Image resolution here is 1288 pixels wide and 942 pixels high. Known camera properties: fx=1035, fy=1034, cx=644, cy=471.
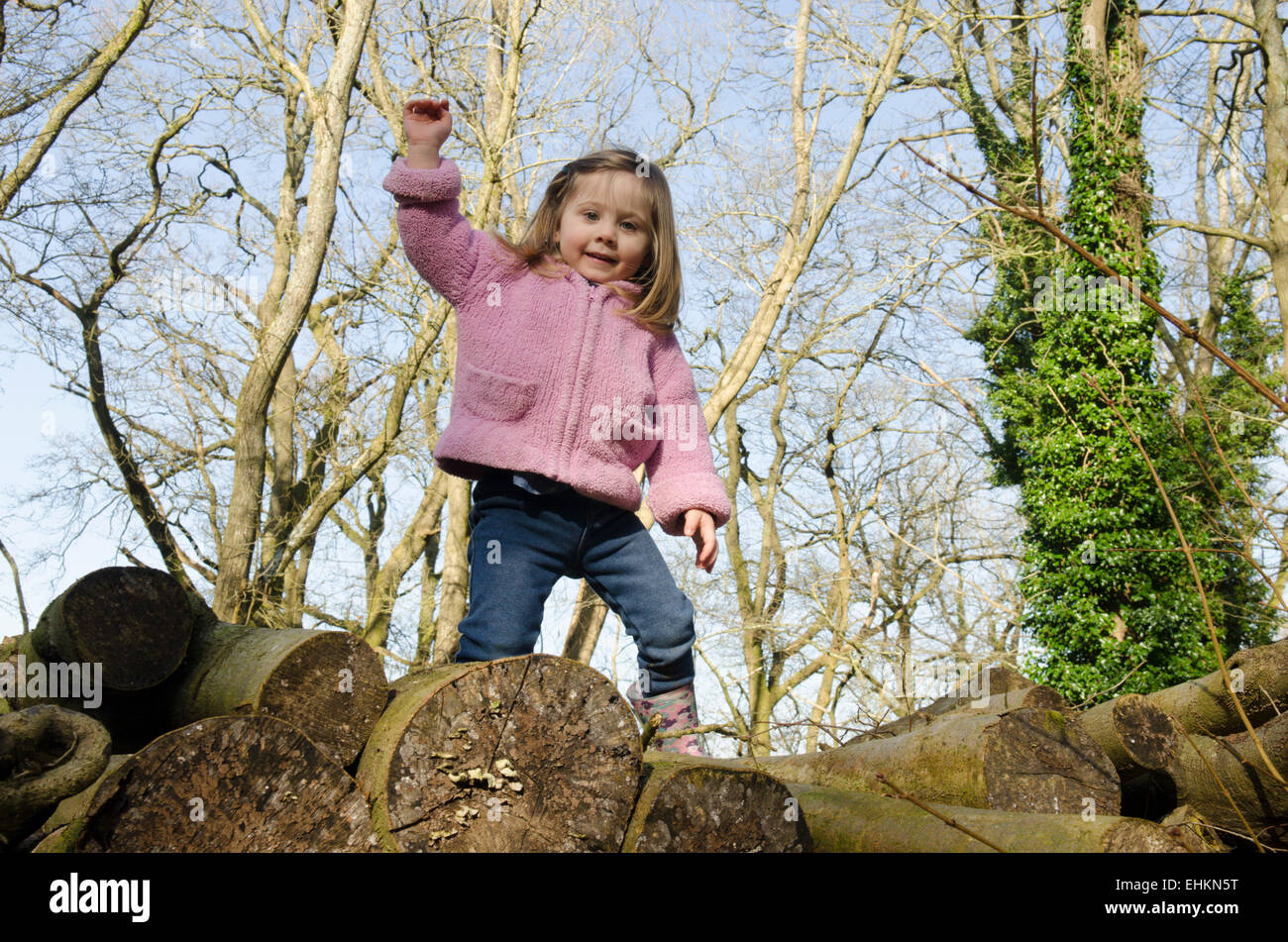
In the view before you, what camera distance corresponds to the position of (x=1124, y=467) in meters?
11.1

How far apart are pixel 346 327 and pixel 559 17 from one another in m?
4.21

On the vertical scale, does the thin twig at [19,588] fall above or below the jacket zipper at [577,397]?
below

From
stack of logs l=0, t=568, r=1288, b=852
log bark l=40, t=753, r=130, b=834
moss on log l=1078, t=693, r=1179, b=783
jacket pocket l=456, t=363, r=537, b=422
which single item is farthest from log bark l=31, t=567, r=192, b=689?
moss on log l=1078, t=693, r=1179, b=783

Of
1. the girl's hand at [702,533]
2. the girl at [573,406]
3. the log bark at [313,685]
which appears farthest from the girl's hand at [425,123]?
the log bark at [313,685]

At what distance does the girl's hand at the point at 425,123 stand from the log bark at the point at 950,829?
1.92 meters

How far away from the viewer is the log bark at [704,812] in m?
2.04

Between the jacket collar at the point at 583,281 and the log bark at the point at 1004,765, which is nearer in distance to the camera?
the log bark at the point at 1004,765

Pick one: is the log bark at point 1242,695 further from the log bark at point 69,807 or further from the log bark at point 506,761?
the log bark at point 69,807

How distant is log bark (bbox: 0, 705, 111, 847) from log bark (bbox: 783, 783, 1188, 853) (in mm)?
1477

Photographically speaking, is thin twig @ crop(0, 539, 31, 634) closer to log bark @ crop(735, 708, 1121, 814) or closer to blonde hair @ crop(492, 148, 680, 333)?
blonde hair @ crop(492, 148, 680, 333)

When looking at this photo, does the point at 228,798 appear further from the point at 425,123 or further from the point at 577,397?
the point at 425,123

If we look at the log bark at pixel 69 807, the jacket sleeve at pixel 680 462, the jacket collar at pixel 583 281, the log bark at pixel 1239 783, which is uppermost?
the jacket collar at pixel 583 281
